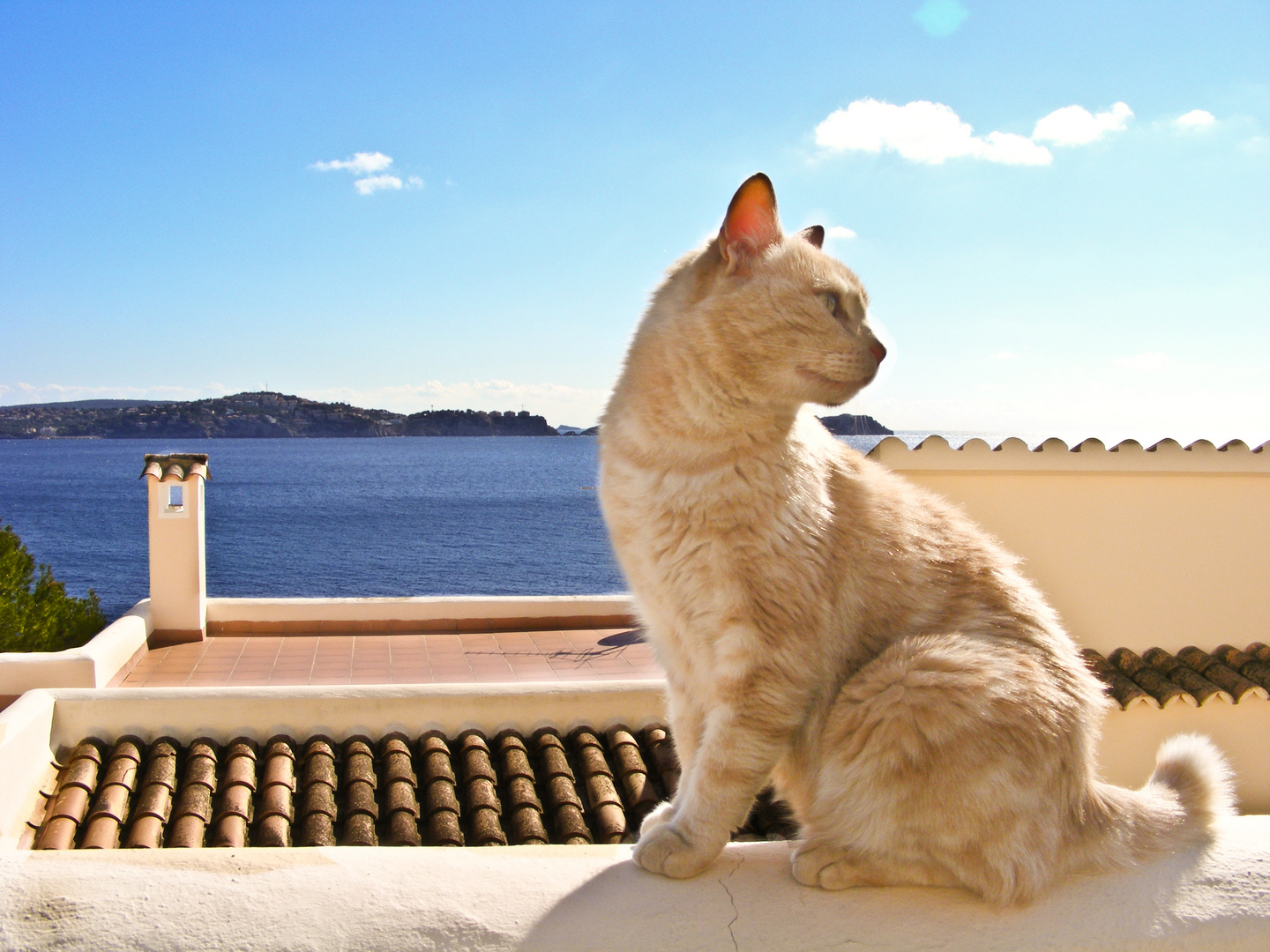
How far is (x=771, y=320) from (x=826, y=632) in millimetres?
761

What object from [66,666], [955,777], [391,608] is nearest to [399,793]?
[955,777]

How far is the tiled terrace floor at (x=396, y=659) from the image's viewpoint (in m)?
7.20

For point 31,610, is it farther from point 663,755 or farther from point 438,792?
point 663,755

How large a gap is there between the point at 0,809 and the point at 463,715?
2183 mm

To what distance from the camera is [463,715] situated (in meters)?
4.97

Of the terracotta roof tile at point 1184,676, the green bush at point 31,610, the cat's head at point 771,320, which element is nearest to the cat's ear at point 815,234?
the cat's head at point 771,320

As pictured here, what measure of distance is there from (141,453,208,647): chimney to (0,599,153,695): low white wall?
94 centimetres

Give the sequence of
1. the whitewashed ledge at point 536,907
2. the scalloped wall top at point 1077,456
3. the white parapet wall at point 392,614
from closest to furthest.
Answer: the whitewashed ledge at point 536,907 < the scalloped wall top at point 1077,456 < the white parapet wall at point 392,614

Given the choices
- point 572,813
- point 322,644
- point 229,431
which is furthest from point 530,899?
point 229,431

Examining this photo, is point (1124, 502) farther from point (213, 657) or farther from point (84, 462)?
point (84, 462)

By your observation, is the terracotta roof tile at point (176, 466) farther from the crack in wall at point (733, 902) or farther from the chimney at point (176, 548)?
the crack in wall at point (733, 902)

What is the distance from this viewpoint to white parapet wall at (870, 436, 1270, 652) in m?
6.24

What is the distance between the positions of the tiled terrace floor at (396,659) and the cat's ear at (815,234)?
4.71 metres

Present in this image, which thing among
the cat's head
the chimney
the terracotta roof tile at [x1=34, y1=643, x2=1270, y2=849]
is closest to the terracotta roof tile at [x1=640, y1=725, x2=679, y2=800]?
the terracotta roof tile at [x1=34, y1=643, x2=1270, y2=849]
